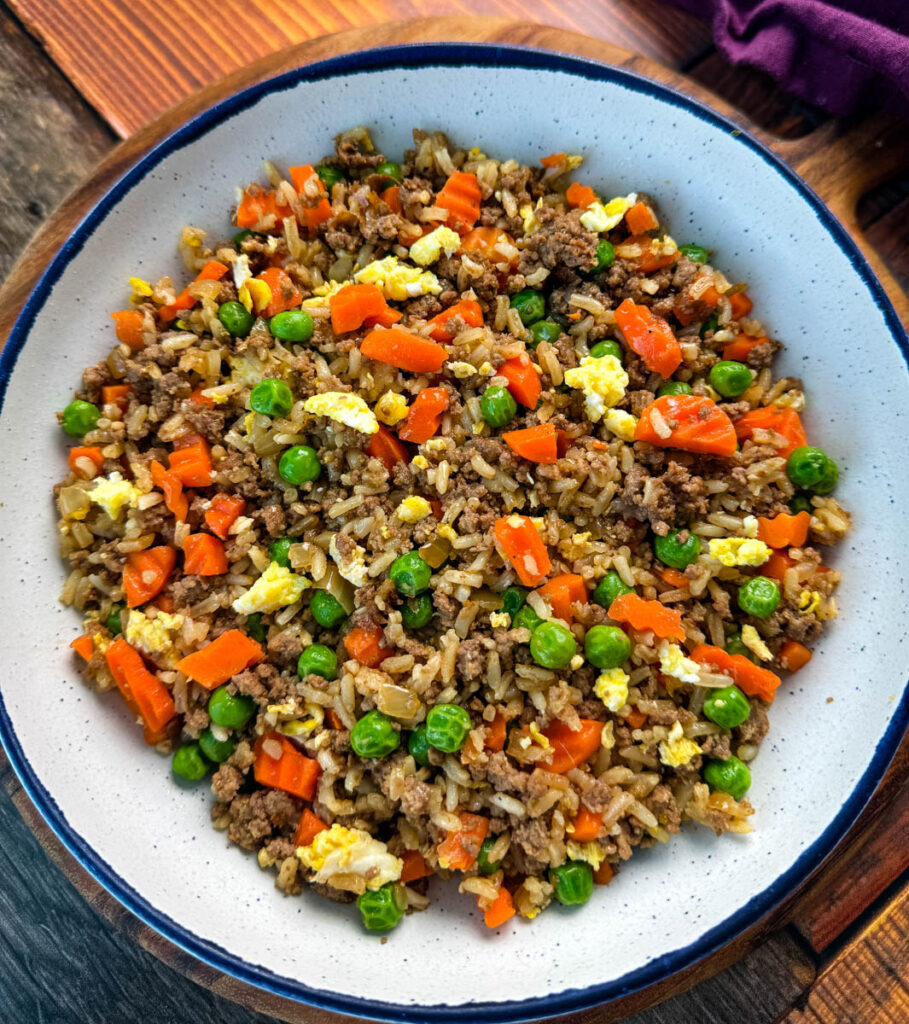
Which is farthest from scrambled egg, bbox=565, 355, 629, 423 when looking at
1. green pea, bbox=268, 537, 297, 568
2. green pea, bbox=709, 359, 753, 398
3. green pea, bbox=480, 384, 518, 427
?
green pea, bbox=268, 537, 297, 568

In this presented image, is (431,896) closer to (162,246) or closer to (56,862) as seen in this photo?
(56,862)

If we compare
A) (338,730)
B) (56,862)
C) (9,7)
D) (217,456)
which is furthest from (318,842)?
(9,7)

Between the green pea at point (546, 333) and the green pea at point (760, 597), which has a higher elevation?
the green pea at point (546, 333)

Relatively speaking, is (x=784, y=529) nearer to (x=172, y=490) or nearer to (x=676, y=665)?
(x=676, y=665)

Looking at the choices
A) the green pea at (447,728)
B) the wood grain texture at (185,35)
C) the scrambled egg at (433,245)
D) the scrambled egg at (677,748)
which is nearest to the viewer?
the green pea at (447,728)

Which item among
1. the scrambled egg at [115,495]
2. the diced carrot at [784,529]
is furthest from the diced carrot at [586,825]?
the scrambled egg at [115,495]

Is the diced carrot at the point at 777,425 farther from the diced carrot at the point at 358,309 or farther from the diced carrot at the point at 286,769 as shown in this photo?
the diced carrot at the point at 286,769

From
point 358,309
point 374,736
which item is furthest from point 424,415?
point 374,736

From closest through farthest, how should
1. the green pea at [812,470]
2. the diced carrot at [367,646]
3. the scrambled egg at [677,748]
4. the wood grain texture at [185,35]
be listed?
the scrambled egg at [677,748] < the diced carrot at [367,646] < the green pea at [812,470] < the wood grain texture at [185,35]
